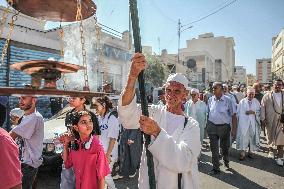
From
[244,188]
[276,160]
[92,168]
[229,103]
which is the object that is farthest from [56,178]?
[276,160]

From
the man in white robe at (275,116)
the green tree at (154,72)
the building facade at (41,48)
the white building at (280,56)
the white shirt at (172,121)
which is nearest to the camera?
the white shirt at (172,121)

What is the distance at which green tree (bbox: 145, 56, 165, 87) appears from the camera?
35.5 metres

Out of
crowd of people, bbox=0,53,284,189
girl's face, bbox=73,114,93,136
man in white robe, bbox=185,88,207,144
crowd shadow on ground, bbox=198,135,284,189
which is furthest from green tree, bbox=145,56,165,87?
girl's face, bbox=73,114,93,136

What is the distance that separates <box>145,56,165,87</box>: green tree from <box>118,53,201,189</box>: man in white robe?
32.1 metres

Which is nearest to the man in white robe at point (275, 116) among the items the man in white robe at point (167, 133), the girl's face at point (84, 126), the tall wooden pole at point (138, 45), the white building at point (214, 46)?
the girl's face at point (84, 126)

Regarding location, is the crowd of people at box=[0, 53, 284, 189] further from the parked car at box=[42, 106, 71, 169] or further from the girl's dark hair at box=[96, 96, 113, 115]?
the parked car at box=[42, 106, 71, 169]

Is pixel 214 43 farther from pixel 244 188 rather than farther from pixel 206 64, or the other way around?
pixel 244 188

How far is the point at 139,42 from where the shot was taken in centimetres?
229

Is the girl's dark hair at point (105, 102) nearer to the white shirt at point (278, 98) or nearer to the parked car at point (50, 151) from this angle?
the parked car at point (50, 151)

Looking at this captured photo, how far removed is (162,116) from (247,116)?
764 centimetres

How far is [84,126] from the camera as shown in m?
4.11

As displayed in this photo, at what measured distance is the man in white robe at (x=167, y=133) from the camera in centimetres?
250

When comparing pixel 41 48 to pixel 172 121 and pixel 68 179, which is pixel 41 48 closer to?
pixel 68 179

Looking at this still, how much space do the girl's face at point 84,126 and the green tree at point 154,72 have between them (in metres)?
31.2
